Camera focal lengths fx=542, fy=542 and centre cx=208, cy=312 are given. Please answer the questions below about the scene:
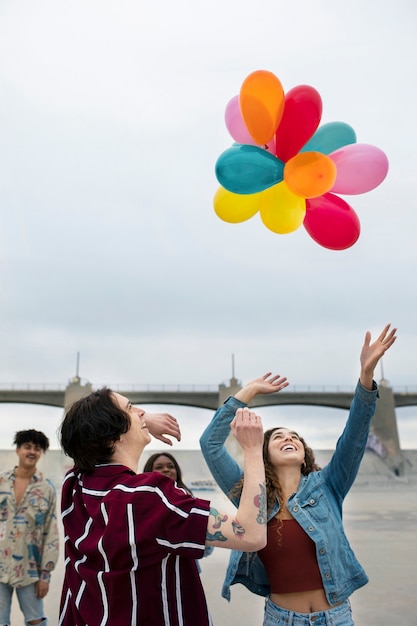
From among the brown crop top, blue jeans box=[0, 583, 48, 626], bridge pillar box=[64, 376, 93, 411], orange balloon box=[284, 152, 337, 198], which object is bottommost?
blue jeans box=[0, 583, 48, 626]

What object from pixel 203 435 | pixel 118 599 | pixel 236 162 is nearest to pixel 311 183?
pixel 236 162

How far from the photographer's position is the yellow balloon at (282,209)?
11.3ft

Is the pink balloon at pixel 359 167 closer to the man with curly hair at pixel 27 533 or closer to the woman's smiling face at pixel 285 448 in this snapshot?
the woman's smiling face at pixel 285 448

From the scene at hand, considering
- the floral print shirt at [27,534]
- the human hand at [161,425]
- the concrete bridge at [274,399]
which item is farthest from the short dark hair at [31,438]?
the concrete bridge at [274,399]

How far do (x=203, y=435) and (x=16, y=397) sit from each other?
43.6m

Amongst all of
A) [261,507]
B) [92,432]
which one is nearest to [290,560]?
[261,507]

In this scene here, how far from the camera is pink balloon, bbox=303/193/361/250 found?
329 centimetres

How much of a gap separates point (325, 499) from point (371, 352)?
655mm

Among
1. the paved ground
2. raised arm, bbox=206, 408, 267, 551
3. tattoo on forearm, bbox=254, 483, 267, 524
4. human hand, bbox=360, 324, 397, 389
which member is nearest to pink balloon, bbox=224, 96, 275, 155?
human hand, bbox=360, 324, 397, 389

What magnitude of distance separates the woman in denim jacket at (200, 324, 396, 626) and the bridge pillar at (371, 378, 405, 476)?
130 feet

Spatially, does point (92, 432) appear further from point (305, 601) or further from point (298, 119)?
point (298, 119)

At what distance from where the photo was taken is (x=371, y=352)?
7.20ft

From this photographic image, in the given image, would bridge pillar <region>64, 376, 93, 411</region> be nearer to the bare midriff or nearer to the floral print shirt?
the floral print shirt

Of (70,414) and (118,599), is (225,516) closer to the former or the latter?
(118,599)
